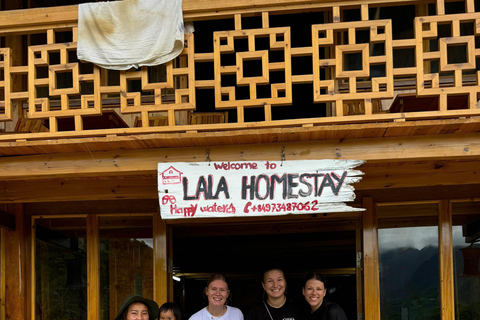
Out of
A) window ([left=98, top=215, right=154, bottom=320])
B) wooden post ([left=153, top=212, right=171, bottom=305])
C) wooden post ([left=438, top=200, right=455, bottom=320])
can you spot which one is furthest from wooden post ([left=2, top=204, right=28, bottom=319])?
wooden post ([left=438, top=200, right=455, bottom=320])

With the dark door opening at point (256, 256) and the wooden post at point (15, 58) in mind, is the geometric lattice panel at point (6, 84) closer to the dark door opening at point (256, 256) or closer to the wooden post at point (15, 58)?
the wooden post at point (15, 58)

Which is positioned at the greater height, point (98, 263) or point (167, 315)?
point (98, 263)

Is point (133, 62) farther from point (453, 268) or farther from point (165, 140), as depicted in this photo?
point (453, 268)

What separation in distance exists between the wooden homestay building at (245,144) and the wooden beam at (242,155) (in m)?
0.01

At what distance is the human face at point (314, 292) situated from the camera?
233 inches

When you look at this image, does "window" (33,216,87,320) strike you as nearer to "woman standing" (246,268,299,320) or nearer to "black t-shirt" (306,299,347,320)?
"woman standing" (246,268,299,320)

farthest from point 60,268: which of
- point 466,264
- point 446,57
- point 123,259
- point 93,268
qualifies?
point 446,57

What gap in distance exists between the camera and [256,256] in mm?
13352

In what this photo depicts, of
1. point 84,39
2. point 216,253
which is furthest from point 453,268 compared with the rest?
point 216,253

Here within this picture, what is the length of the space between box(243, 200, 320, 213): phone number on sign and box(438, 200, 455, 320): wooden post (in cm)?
250

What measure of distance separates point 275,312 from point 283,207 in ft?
3.77

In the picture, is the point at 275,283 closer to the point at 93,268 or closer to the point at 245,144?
the point at 245,144

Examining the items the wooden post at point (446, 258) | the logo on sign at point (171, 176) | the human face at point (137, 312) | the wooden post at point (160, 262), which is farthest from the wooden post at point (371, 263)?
the human face at point (137, 312)

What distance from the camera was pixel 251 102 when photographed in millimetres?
5703
